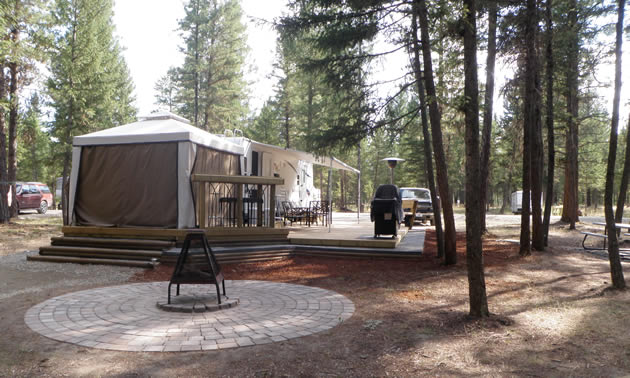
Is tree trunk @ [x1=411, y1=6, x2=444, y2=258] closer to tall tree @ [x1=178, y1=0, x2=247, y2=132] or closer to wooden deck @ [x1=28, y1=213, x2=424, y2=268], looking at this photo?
wooden deck @ [x1=28, y1=213, x2=424, y2=268]

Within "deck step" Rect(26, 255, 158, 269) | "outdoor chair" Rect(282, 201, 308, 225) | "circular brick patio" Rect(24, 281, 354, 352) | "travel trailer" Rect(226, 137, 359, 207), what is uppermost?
"travel trailer" Rect(226, 137, 359, 207)

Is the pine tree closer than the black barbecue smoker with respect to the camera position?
No

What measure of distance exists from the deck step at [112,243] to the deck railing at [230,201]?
86 centimetres

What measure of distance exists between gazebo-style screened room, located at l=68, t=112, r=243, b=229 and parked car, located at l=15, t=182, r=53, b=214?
39.2 feet

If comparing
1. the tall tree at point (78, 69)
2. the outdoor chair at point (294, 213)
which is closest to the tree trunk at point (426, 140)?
the outdoor chair at point (294, 213)

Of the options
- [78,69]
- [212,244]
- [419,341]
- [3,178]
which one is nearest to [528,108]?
[419,341]

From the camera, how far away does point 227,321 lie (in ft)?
13.0

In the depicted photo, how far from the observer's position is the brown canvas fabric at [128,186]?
27.4 ft

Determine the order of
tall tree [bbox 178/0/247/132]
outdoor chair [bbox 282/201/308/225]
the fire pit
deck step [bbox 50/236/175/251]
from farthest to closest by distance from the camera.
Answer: tall tree [bbox 178/0/247/132] < outdoor chair [bbox 282/201/308/225] < deck step [bbox 50/236/175/251] < the fire pit

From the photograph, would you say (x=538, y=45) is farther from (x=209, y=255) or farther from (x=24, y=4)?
(x=24, y=4)

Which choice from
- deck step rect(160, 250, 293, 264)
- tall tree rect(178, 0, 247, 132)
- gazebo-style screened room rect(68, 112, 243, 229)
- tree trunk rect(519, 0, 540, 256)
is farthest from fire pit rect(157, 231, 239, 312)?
tall tree rect(178, 0, 247, 132)

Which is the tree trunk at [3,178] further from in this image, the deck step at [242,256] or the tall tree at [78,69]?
the deck step at [242,256]

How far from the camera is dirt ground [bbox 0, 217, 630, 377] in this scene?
2.84 metres

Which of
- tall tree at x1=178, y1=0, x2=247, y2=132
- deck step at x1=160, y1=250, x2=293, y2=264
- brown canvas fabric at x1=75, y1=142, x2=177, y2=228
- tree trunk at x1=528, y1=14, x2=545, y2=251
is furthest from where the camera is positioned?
tall tree at x1=178, y1=0, x2=247, y2=132
